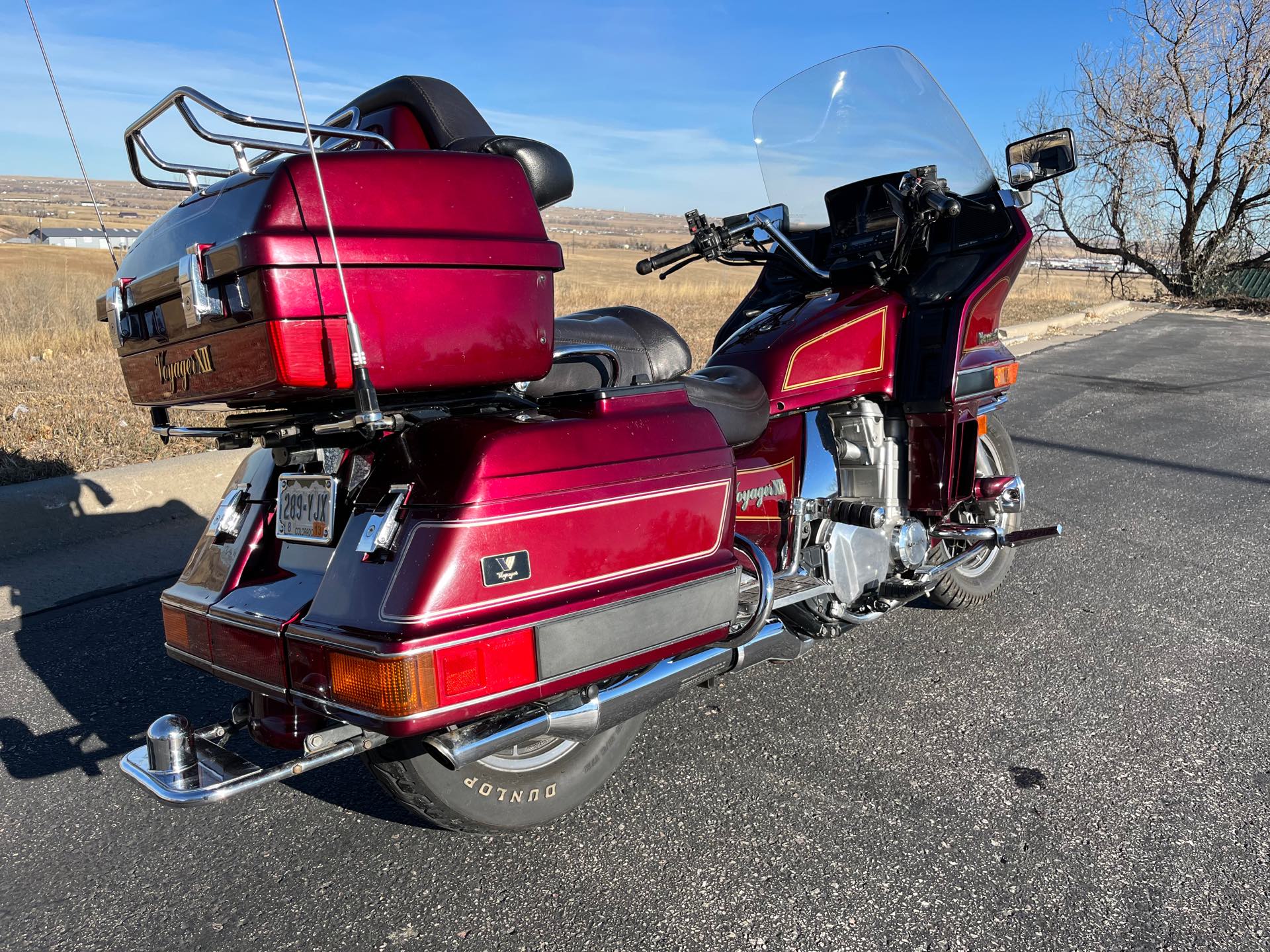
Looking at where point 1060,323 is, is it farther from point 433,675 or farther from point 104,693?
point 433,675

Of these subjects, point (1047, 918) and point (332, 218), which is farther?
point (1047, 918)

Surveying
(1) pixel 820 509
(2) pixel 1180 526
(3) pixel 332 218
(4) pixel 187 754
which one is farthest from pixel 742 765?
(2) pixel 1180 526

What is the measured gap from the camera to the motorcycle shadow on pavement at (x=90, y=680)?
302 cm

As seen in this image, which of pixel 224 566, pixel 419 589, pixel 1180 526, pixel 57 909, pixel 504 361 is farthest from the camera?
pixel 1180 526

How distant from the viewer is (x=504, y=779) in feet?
7.93

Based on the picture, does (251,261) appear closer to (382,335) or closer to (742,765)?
(382,335)

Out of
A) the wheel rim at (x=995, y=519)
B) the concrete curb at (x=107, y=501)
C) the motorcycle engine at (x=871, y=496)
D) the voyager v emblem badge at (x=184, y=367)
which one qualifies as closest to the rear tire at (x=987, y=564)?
the wheel rim at (x=995, y=519)

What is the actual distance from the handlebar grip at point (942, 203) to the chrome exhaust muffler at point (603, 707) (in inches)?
63.6

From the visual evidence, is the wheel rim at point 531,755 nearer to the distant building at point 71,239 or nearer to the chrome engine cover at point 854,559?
the chrome engine cover at point 854,559

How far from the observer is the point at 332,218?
6.18 ft

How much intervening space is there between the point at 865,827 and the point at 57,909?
6.67ft

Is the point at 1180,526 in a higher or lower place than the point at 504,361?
lower

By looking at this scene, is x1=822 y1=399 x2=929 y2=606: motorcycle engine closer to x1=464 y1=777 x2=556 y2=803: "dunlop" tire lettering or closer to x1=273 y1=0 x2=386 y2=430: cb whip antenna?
x1=464 y1=777 x2=556 y2=803: "dunlop" tire lettering

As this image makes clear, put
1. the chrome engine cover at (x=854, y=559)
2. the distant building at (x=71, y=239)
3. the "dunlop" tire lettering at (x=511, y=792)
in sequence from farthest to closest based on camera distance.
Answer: the distant building at (x=71, y=239) < the chrome engine cover at (x=854, y=559) < the "dunlop" tire lettering at (x=511, y=792)
